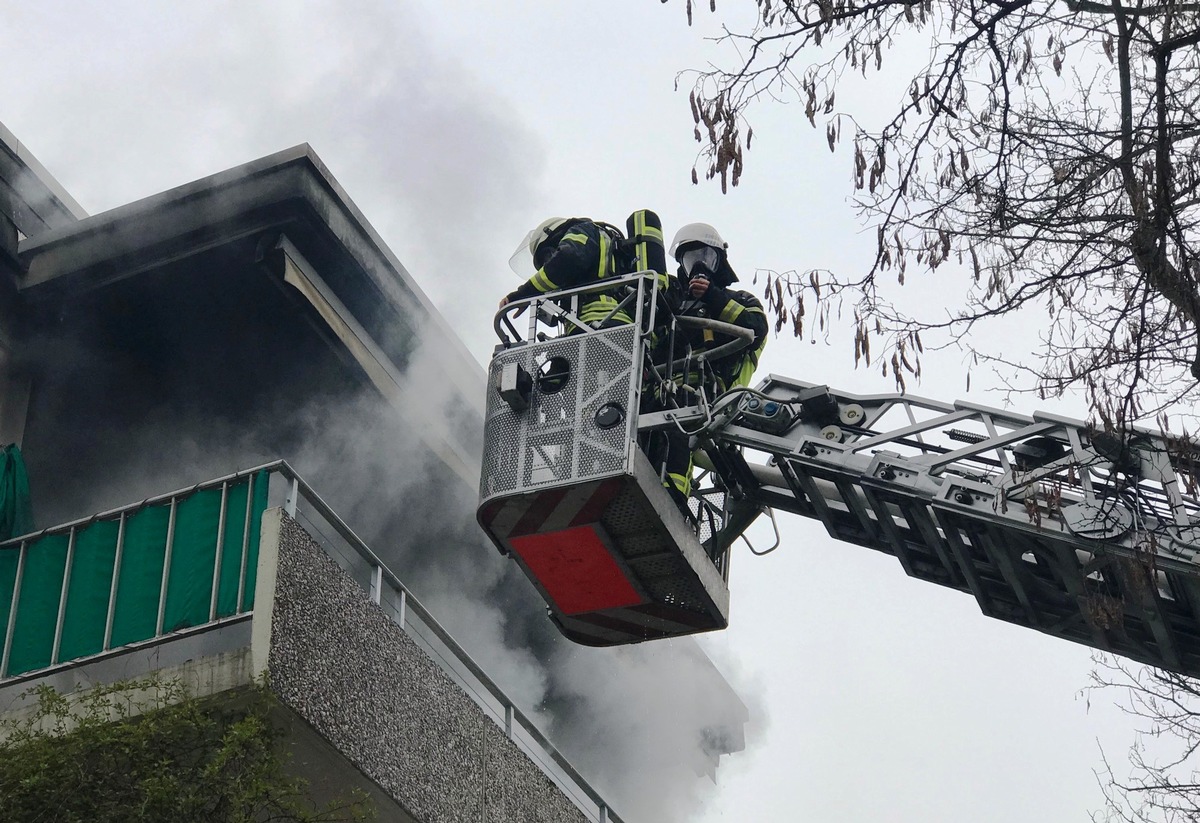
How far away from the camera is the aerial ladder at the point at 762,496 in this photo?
773 centimetres

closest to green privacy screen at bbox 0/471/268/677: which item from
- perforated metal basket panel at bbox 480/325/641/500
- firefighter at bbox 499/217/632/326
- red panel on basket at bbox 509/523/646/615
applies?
perforated metal basket panel at bbox 480/325/641/500

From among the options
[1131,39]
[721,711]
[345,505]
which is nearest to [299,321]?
[345,505]

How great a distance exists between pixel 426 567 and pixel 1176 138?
9.57 metres

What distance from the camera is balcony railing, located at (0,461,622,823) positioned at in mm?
8141

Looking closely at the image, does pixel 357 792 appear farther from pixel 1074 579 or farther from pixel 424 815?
pixel 1074 579

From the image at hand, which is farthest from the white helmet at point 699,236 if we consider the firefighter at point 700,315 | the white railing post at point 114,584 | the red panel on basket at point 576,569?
the white railing post at point 114,584

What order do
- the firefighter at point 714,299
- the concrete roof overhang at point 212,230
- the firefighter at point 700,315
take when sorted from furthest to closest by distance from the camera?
1. the concrete roof overhang at point 212,230
2. the firefighter at point 714,299
3. the firefighter at point 700,315

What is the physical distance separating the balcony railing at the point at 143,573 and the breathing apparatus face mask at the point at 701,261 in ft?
8.11

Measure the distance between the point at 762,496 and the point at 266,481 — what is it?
2.66 m

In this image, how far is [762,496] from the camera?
9047 millimetres

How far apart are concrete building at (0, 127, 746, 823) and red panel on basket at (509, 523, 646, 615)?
78cm

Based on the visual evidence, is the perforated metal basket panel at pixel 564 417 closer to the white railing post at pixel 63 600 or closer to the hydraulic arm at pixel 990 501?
the hydraulic arm at pixel 990 501

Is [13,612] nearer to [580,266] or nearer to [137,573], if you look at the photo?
[137,573]

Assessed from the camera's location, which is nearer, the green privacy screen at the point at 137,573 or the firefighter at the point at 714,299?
the green privacy screen at the point at 137,573
